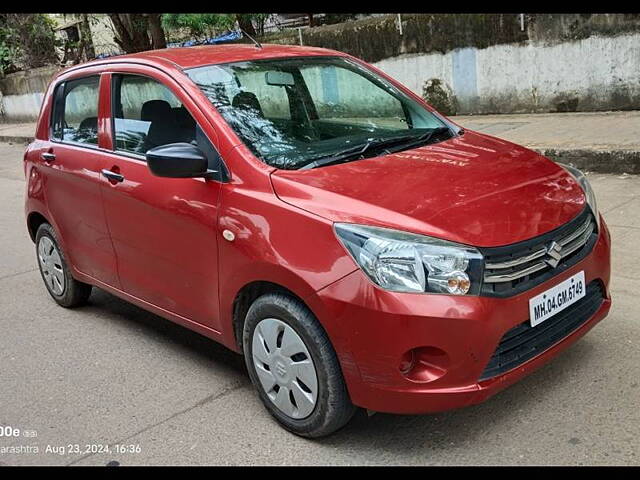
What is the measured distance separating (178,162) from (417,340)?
1444 millimetres

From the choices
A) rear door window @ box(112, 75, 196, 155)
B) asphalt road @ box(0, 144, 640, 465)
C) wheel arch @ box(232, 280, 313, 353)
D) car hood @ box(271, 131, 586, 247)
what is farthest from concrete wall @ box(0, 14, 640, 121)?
wheel arch @ box(232, 280, 313, 353)

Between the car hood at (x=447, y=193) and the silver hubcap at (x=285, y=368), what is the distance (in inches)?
22.8

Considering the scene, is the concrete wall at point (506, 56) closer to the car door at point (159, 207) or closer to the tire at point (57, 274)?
the car door at point (159, 207)

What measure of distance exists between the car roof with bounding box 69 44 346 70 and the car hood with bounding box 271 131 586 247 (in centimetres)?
105

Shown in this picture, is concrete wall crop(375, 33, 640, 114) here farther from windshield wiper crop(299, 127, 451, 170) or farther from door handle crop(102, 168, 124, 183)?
door handle crop(102, 168, 124, 183)

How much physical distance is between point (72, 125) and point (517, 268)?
3.32 meters

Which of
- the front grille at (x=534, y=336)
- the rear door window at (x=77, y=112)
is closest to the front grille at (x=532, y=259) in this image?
the front grille at (x=534, y=336)

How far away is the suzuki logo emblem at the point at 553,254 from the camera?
2.83 m

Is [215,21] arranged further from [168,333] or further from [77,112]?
[168,333]

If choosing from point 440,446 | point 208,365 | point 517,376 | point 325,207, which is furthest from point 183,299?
point 517,376

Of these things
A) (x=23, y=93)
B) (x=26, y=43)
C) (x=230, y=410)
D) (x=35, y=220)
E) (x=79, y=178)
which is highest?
(x=26, y=43)

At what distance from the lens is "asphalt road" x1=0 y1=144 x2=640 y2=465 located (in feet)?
9.57

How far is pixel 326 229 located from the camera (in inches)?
110

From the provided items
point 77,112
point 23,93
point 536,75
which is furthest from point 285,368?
point 23,93
